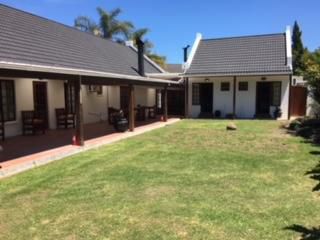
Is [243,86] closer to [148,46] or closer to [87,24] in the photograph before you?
[148,46]

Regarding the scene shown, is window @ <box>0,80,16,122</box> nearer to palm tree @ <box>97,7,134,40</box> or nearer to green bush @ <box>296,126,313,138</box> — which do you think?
green bush @ <box>296,126,313,138</box>

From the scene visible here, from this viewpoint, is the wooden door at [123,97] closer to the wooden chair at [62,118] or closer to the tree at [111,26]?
the wooden chair at [62,118]

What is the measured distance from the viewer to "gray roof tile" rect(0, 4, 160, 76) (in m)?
10.1

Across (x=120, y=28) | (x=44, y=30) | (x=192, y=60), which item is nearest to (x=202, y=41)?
(x=192, y=60)

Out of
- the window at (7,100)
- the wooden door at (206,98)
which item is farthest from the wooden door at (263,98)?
the window at (7,100)

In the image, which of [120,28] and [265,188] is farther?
[120,28]

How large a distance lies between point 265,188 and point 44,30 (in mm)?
11282

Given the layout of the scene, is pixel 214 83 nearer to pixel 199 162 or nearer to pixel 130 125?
pixel 130 125

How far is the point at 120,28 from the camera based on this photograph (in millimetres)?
32969

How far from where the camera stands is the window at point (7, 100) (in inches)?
464

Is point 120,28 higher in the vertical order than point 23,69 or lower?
higher

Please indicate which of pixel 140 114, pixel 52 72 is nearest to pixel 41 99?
pixel 52 72

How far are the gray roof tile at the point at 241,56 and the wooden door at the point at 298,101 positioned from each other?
226 centimetres

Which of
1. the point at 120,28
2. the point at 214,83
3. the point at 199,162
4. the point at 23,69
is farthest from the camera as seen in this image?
the point at 120,28
